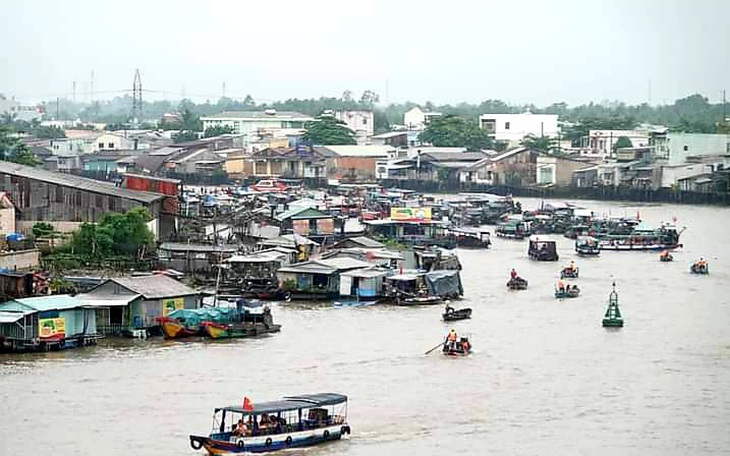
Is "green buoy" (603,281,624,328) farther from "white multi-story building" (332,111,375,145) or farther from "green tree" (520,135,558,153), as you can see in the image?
"white multi-story building" (332,111,375,145)

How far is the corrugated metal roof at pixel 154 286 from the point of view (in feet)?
34.9

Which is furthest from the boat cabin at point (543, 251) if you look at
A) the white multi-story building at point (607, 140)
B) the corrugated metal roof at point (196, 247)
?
the white multi-story building at point (607, 140)

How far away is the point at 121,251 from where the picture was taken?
13.0 meters

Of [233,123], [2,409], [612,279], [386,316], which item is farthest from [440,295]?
[233,123]

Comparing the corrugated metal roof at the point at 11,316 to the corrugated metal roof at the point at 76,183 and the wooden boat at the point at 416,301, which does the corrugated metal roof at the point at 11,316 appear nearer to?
the wooden boat at the point at 416,301

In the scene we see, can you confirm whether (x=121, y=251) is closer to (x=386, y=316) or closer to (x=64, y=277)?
(x=64, y=277)

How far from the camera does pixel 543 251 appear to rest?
637 inches

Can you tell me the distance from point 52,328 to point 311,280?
3150mm

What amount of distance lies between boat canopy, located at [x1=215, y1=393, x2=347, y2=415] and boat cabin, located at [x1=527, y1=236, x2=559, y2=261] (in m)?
8.43

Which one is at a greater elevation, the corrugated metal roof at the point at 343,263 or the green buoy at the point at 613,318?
the corrugated metal roof at the point at 343,263

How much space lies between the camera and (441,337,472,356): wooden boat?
33.2 feet

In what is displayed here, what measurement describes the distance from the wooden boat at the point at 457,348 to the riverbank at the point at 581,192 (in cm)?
1426

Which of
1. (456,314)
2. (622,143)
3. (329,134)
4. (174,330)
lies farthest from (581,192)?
(174,330)

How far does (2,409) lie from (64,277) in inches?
137
